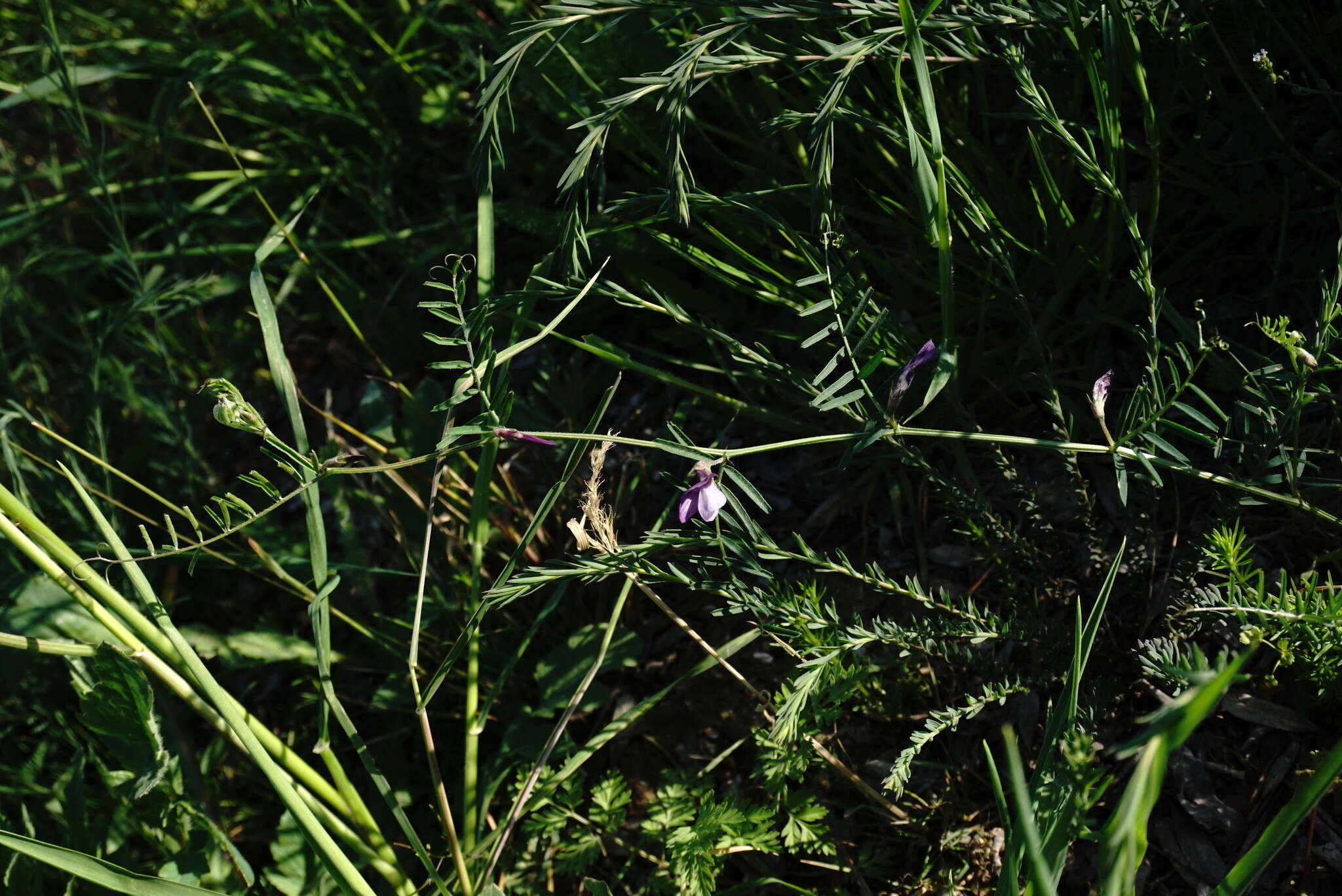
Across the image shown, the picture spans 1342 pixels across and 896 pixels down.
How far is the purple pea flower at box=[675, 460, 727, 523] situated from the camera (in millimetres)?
1088

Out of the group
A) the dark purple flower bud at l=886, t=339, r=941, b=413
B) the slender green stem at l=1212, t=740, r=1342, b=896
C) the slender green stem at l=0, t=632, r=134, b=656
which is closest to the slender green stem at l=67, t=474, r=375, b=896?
the slender green stem at l=0, t=632, r=134, b=656

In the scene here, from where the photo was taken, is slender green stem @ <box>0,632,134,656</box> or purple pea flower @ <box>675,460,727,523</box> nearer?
purple pea flower @ <box>675,460,727,523</box>

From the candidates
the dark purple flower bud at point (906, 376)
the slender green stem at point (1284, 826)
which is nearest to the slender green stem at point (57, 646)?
the dark purple flower bud at point (906, 376)

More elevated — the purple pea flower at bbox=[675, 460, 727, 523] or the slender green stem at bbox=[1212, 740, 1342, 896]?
the purple pea flower at bbox=[675, 460, 727, 523]

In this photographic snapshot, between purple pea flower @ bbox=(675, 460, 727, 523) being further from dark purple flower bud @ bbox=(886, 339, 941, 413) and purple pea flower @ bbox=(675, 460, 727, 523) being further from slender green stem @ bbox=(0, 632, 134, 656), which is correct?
slender green stem @ bbox=(0, 632, 134, 656)

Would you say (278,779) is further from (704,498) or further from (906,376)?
(906,376)

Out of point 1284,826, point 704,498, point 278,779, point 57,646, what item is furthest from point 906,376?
point 57,646

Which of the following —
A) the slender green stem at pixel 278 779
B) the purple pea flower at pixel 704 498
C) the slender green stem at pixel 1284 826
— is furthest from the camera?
the slender green stem at pixel 278 779

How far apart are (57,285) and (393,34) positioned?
114 centimetres

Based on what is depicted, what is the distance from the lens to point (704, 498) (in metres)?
1.09

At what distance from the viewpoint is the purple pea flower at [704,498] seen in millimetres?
1088

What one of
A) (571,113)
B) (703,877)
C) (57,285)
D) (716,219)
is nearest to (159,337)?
(57,285)

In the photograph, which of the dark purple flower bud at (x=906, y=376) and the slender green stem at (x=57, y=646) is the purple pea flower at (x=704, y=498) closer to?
the dark purple flower bud at (x=906, y=376)

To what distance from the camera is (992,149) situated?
181cm
